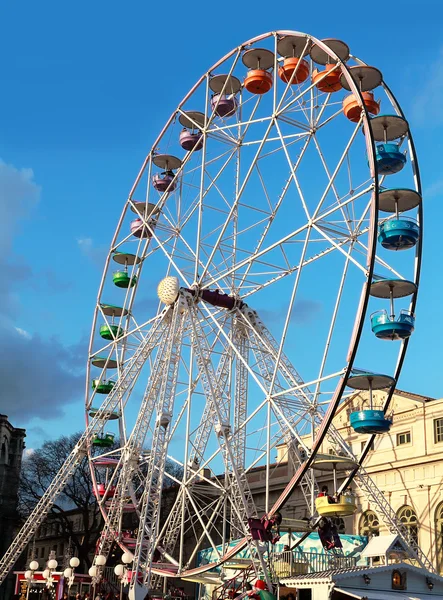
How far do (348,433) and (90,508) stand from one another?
31410 millimetres

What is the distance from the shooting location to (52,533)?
3066 inches

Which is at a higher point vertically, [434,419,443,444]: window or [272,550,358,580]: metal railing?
[434,419,443,444]: window

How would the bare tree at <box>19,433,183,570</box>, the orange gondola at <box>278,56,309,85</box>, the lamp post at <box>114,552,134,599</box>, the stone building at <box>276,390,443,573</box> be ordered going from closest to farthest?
the orange gondola at <box>278,56,309,85</box>
the lamp post at <box>114,552,134,599</box>
the stone building at <box>276,390,443,573</box>
the bare tree at <box>19,433,183,570</box>

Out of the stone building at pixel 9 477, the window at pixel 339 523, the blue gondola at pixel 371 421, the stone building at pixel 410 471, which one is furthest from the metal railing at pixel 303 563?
the stone building at pixel 9 477

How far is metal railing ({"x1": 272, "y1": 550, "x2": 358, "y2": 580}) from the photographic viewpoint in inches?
1081

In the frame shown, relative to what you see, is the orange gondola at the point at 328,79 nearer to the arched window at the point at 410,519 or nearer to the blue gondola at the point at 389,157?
the blue gondola at the point at 389,157

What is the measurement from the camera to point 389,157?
26.2 metres

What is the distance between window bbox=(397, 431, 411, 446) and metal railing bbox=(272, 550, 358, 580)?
1596 centimetres

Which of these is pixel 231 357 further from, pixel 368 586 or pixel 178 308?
pixel 368 586

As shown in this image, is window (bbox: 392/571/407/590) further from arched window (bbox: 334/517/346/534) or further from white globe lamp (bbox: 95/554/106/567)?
white globe lamp (bbox: 95/554/106/567)

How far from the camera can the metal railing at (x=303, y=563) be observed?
27448 mm

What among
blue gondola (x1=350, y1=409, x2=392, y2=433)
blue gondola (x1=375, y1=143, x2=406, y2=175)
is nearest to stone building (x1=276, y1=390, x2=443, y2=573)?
blue gondola (x1=350, y1=409, x2=392, y2=433)

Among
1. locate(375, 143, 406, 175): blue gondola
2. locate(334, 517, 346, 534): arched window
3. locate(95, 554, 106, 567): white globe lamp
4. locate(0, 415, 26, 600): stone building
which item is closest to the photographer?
locate(375, 143, 406, 175): blue gondola

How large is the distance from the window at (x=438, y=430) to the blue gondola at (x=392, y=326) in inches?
718
